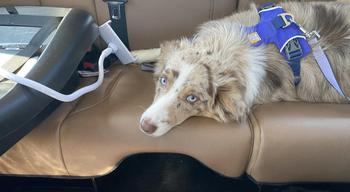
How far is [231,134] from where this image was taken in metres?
1.14

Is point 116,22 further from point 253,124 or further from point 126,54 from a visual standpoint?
point 253,124

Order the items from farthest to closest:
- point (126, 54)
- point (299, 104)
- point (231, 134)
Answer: point (126, 54) < point (299, 104) < point (231, 134)

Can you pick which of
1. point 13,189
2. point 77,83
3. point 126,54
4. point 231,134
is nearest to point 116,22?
point 126,54

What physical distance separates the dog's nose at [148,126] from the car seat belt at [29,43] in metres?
0.46

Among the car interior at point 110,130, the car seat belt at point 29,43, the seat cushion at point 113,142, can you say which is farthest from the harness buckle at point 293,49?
the car seat belt at point 29,43

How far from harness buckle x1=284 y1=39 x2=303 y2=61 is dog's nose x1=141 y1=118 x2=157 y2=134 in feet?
1.85

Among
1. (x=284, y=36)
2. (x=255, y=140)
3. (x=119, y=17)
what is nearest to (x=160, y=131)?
(x=255, y=140)

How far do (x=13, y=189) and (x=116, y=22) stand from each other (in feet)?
2.86

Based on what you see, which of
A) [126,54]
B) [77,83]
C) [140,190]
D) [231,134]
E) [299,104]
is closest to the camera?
[231,134]

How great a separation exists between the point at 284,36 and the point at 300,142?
0.38 metres

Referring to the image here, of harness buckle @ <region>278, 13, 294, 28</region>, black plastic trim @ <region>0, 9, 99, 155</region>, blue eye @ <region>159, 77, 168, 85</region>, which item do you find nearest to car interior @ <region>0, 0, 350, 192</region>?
black plastic trim @ <region>0, 9, 99, 155</region>

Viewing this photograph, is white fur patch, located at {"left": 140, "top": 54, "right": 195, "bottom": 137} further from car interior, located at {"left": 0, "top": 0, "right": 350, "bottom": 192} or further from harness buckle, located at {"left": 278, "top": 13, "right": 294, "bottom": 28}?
harness buckle, located at {"left": 278, "top": 13, "right": 294, "bottom": 28}

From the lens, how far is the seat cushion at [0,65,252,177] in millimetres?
1139

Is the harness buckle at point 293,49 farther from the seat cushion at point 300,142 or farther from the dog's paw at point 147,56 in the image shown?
the dog's paw at point 147,56
